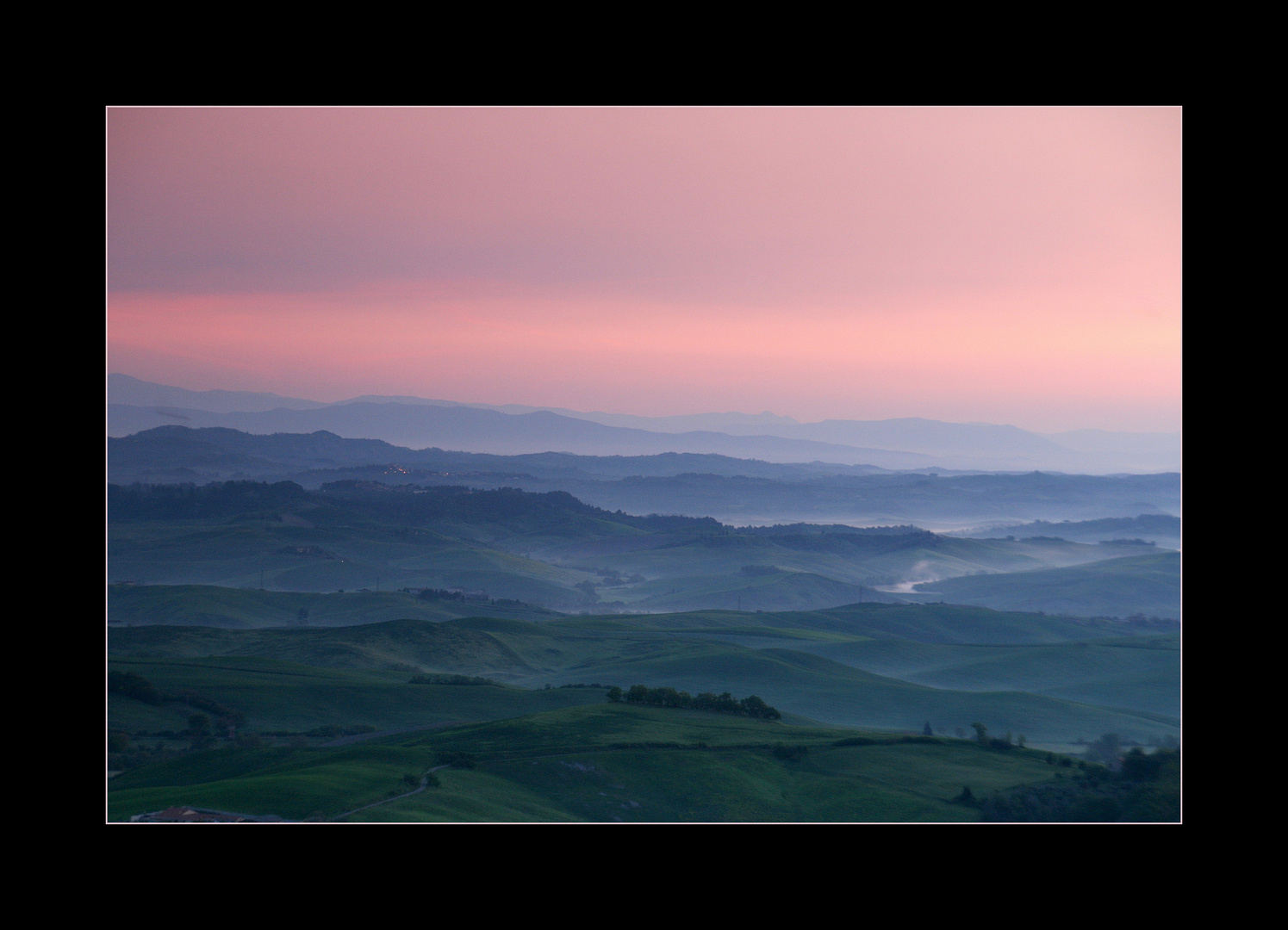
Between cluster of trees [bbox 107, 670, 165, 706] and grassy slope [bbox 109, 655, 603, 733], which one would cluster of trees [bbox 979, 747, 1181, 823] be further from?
cluster of trees [bbox 107, 670, 165, 706]

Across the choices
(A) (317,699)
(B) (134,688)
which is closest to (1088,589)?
(A) (317,699)

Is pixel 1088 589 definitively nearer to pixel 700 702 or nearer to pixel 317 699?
pixel 700 702

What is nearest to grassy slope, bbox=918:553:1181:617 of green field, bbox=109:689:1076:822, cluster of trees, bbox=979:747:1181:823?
green field, bbox=109:689:1076:822

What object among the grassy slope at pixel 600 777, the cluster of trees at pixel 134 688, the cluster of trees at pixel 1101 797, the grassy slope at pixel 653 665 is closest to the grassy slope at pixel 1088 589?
the grassy slope at pixel 653 665

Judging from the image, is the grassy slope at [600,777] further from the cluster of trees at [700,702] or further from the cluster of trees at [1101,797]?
the cluster of trees at [700,702]
